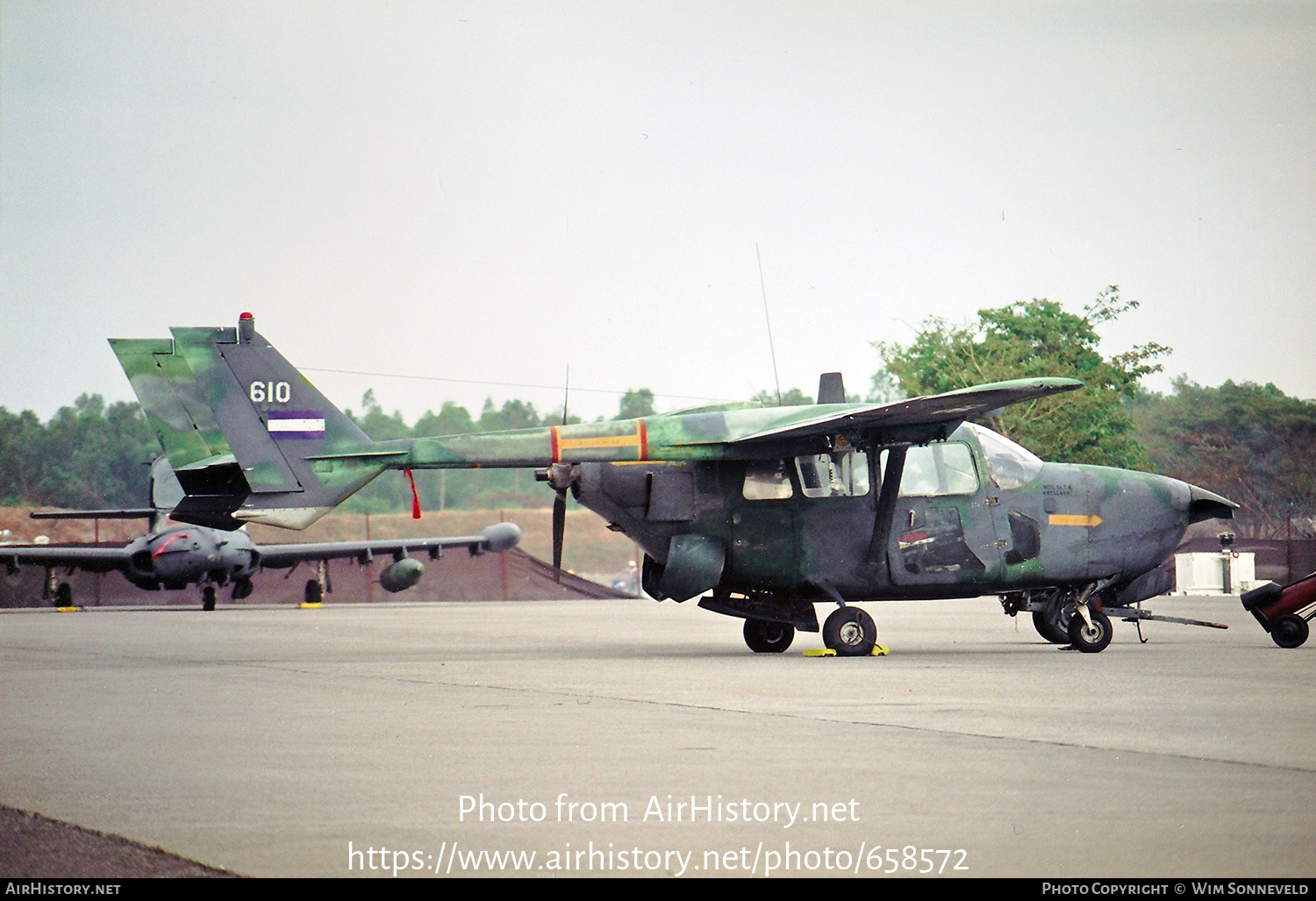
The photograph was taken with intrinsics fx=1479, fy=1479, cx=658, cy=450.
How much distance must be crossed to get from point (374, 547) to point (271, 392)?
82.9 ft

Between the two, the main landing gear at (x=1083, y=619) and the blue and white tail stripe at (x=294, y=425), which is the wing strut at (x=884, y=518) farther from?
the blue and white tail stripe at (x=294, y=425)

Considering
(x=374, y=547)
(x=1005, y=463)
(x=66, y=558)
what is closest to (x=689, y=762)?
(x=1005, y=463)

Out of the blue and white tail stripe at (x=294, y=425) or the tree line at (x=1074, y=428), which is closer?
the blue and white tail stripe at (x=294, y=425)

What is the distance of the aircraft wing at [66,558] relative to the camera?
118 ft

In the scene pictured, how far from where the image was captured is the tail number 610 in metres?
15.5

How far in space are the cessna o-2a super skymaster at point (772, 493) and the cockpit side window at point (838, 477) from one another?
0.02m

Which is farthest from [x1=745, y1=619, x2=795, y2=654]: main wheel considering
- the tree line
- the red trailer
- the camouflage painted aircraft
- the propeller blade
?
the camouflage painted aircraft

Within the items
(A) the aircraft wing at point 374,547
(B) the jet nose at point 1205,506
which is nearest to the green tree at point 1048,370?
(A) the aircraft wing at point 374,547

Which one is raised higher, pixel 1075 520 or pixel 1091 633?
pixel 1075 520

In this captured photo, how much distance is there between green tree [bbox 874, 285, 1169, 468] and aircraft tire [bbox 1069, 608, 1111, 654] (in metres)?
29.0

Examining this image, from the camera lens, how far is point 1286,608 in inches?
626

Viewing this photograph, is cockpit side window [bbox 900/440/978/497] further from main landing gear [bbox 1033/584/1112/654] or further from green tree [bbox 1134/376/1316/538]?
green tree [bbox 1134/376/1316/538]

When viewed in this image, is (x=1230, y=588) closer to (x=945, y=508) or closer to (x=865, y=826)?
(x=945, y=508)

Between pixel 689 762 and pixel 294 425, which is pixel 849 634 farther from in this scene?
pixel 689 762
